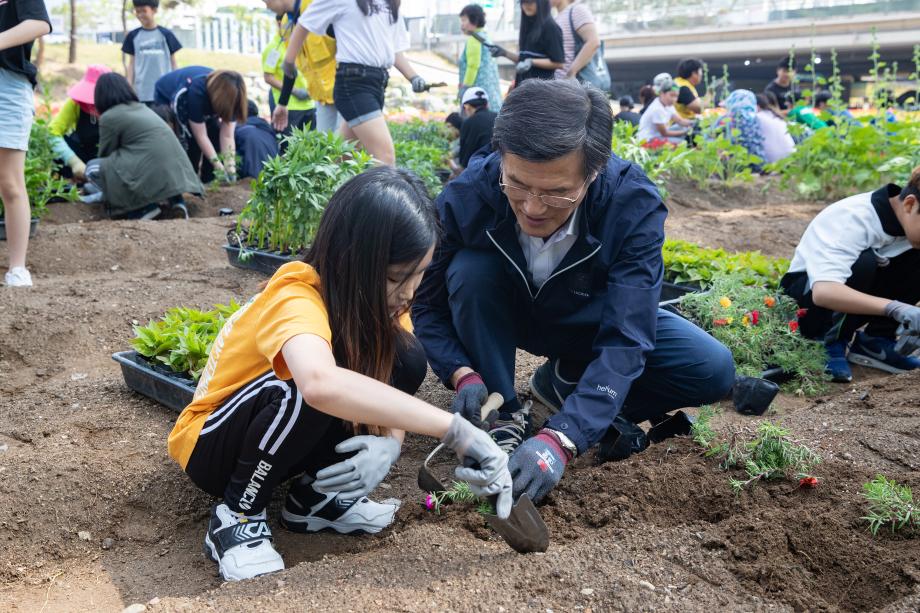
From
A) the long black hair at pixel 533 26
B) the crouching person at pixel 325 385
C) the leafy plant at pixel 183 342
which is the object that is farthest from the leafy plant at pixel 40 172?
the crouching person at pixel 325 385

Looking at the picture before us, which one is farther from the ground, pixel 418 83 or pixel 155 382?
pixel 418 83

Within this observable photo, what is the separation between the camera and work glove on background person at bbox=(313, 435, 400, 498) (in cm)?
199

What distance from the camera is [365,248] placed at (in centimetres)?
194

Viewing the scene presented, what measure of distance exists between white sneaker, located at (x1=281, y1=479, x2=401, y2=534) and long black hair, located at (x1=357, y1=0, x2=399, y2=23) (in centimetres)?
321

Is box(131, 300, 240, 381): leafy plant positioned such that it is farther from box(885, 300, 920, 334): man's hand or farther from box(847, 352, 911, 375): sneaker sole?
box(847, 352, 911, 375): sneaker sole

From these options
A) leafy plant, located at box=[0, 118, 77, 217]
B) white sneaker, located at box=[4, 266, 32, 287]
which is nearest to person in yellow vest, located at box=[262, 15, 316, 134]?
leafy plant, located at box=[0, 118, 77, 217]

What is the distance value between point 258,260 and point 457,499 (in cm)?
287

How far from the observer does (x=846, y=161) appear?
22.0 ft

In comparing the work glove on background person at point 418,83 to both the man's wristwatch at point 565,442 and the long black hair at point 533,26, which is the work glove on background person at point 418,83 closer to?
the long black hair at point 533,26

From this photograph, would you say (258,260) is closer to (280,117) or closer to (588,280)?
(280,117)

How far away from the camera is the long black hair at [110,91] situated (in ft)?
19.4

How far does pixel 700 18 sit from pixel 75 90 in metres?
24.4

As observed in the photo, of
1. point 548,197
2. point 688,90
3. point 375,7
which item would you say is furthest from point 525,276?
point 688,90

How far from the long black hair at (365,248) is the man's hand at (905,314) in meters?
2.13
